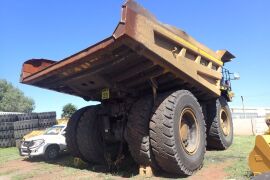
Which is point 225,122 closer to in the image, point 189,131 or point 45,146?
point 189,131

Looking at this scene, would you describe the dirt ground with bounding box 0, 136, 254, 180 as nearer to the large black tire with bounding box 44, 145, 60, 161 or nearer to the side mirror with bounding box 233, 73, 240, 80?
the large black tire with bounding box 44, 145, 60, 161

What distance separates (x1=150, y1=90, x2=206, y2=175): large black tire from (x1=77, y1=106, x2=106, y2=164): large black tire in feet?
7.27

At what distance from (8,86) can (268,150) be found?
6559 cm

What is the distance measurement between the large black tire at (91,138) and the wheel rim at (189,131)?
227 centimetres

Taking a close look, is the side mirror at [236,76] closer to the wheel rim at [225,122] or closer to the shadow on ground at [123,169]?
the wheel rim at [225,122]

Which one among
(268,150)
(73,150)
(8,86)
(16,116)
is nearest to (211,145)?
(73,150)

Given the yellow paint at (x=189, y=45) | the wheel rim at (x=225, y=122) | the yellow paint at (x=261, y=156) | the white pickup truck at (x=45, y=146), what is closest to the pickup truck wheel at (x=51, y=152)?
the white pickup truck at (x=45, y=146)

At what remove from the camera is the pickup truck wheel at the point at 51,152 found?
12.2 m

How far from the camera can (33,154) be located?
40.2 feet

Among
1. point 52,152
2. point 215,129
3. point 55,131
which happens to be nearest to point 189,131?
point 215,129

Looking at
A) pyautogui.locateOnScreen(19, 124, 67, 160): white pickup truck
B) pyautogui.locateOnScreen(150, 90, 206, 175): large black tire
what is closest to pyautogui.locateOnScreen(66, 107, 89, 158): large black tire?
pyautogui.locateOnScreen(150, 90, 206, 175): large black tire

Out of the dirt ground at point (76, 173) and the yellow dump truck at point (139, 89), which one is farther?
the dirt ground at point (76, 173)

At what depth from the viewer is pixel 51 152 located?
12406 millimetres

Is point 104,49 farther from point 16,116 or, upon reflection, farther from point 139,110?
point 16,116
